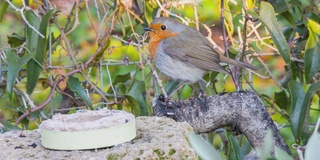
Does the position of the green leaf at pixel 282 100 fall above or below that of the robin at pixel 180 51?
below

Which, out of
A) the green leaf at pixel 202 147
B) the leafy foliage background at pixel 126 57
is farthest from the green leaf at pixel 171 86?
the green leaf at pixel 202 147

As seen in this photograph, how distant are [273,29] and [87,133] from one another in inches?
46.0

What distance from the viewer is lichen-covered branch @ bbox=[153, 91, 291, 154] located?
7.95 ft

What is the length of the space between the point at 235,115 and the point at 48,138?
2.68ft

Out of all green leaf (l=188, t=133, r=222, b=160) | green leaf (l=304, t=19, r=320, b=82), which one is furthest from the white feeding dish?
green leaf (l=304, t=19, r=320, b=82)

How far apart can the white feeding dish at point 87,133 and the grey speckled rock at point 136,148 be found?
0.02 meters

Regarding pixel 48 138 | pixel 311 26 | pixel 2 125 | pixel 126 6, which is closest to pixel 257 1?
pixel 311 26

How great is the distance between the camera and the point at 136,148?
1.77m

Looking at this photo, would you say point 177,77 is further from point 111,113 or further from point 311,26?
point 111,113

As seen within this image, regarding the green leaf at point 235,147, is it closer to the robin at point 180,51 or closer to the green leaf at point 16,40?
the robin at point 180,51

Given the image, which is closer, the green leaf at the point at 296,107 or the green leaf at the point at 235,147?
the green leaf at the point at 235,147

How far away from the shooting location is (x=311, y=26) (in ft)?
9.48

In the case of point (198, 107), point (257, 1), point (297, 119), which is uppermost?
point (257, 1)

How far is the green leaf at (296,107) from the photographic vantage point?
283cm
